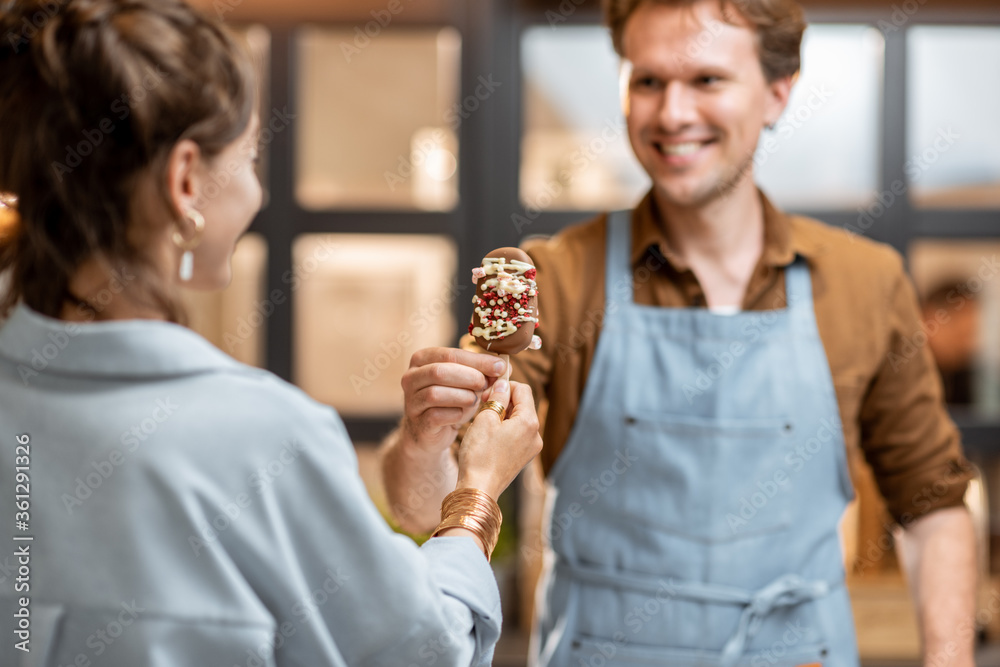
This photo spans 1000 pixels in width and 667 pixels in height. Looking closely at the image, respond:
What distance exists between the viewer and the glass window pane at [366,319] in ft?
8.77

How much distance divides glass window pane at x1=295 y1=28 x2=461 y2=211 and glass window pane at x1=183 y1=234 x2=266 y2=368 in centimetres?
22

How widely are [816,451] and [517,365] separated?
49 cm

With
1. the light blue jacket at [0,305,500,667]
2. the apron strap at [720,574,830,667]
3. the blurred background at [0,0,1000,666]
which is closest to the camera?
the light blue jacket at [0,305,500,667]

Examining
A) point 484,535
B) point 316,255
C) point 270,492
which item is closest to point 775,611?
point 484,535

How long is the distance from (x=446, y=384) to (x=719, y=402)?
1.69 feet

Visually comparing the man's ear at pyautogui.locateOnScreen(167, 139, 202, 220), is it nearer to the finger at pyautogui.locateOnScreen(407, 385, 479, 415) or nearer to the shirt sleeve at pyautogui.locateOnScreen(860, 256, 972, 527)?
the finger at pyautogui.locateOnScreen(407, 385, 479, 415)

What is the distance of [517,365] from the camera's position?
1.37 m

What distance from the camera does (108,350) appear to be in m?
0.77

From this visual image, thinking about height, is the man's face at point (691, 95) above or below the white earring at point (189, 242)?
above

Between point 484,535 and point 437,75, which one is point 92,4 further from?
point 437,75

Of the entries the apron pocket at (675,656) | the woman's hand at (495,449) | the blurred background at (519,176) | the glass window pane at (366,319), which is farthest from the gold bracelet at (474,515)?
the glass window pane at (366,319)

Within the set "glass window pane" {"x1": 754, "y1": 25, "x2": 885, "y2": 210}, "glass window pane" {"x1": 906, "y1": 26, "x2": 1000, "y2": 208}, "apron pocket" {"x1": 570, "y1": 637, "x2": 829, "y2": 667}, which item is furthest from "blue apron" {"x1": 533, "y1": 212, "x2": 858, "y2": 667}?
"glass window pane" {"x1": 906, "y1": 26, "x2": 1000, "y2": 208}

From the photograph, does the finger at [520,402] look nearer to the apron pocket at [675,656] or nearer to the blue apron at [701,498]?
the blue apron at [701,498]

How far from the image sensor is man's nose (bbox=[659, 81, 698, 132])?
1.37 meters
